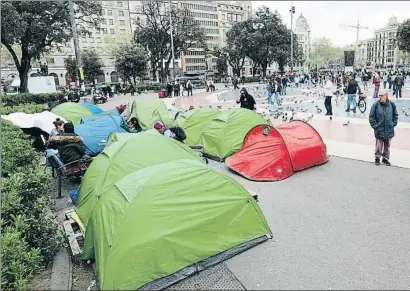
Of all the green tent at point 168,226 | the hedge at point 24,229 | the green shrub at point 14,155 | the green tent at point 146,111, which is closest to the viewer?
the hedge at point 24,229

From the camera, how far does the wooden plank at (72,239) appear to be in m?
4.64

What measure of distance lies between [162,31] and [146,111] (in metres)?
36.0

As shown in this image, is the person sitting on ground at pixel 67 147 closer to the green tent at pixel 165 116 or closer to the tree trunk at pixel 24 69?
the green tent at pixel 165 116

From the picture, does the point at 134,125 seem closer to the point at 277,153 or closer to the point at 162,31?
the point at 277,153

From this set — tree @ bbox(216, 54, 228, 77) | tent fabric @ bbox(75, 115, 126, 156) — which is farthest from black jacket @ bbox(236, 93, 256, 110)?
tree @ bbox(216, 54, 228, 77)

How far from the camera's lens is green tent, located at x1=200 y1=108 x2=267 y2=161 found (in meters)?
8.62

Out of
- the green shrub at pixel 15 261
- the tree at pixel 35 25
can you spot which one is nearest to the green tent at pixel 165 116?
the green shrub at pixel 15 261

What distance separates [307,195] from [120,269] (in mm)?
4119

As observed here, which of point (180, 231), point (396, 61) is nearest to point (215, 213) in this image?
point (180, 231)

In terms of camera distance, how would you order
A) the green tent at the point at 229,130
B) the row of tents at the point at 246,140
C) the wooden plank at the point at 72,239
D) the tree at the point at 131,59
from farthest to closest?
1. the tree at the point at 131,59
2. the green tent at the point at 229,130
3. the row of tents at the point at 246,140
4. the wooden plank at the point at 72,239

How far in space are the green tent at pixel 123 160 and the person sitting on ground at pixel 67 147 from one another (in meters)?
1.91

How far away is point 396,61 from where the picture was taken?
91562 millimetres

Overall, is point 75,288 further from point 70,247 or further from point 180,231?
point 180,231

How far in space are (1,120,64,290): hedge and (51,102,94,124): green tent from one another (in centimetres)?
614
